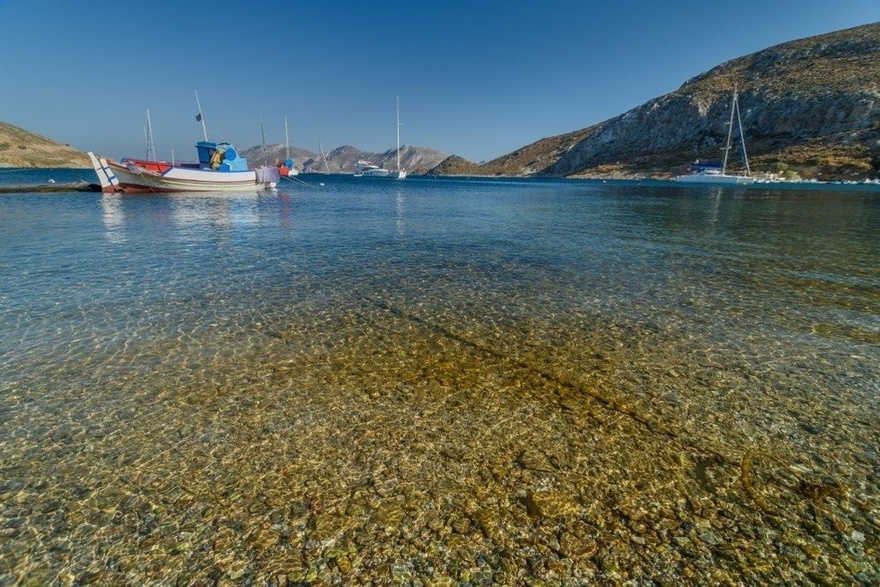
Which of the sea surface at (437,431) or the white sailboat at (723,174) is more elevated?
the white sailboat at (723,174)

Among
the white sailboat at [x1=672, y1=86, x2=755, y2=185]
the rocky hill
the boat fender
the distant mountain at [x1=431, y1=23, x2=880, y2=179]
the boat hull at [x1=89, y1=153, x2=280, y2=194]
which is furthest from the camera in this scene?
the rocky hill

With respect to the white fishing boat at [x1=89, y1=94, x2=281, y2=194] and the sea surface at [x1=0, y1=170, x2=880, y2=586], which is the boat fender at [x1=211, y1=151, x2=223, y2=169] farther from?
the sea surface at [x1=0, y1=170, x2=880, y2=586]

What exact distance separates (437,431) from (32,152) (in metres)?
227

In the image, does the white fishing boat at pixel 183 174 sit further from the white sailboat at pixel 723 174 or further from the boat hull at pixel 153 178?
the white sailboat at pixel 723 174

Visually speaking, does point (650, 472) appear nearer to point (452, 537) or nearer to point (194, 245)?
point (452, 537)

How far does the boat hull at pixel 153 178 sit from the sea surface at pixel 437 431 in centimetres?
3892

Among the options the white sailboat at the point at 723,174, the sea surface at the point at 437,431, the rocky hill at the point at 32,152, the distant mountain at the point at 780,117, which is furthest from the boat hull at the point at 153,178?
the rocky hill at the point at 32,152

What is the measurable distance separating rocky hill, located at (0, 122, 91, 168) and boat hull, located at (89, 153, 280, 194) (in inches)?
5695

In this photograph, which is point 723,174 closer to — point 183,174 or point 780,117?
point 780,117

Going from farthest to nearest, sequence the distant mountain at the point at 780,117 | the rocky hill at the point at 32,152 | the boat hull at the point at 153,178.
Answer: the rocky hill at the point at 32,152 → the distant mountain at the point at 780,117 → the boat hull at the point at 153,178

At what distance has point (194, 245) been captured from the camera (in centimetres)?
1838

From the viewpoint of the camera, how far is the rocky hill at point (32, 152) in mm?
145250

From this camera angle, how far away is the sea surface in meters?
3.62

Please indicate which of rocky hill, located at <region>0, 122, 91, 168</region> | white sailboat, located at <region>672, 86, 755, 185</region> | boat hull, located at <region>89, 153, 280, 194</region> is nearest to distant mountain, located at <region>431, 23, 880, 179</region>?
white sailboat, located at <region>672, 86, 755, 185</region>
